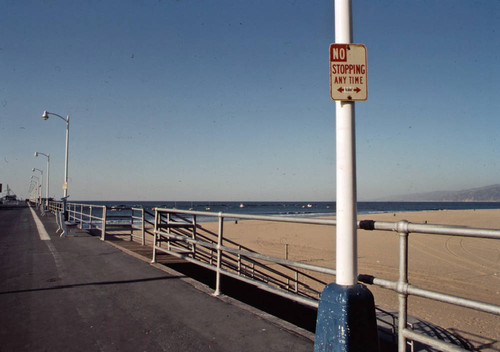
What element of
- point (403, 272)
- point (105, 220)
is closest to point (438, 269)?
point (105, 220)

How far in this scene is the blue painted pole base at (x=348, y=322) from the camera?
106 inches

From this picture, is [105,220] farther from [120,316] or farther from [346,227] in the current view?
[346,227]

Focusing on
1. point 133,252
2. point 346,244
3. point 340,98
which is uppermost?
point 340,98

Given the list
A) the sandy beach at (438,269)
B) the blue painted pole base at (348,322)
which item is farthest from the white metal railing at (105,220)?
the blue painted pole base at (348,322)

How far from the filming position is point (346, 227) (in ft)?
9.39

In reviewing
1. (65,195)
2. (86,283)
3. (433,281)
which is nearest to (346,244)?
(86,283)

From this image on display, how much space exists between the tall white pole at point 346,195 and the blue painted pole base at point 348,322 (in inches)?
4.3

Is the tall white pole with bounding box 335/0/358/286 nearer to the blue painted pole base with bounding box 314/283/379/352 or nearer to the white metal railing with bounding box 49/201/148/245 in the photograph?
the blue painted pole base with bounding box 314/283/379/352

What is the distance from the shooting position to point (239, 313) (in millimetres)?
4402

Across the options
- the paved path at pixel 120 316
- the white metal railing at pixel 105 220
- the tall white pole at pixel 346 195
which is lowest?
the paved path at pixel 120 316

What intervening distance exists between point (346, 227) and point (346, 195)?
10.0 inches

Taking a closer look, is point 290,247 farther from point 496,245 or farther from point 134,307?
point 134,307

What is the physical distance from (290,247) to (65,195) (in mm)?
14221

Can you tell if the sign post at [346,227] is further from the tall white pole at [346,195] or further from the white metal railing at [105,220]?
the white metal railing at [105,220]
